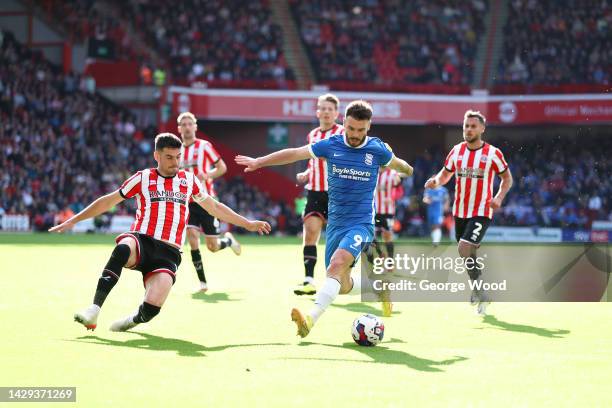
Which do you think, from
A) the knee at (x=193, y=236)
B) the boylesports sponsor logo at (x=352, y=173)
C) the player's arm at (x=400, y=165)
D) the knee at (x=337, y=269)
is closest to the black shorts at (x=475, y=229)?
the player's arm at (x=400, y=165)

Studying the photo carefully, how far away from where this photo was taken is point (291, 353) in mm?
7531

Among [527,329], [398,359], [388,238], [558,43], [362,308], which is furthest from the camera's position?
[558,43]

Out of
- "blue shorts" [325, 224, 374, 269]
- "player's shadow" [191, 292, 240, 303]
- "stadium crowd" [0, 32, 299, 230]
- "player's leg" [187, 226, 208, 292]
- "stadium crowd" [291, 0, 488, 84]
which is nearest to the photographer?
"blue shorts" [325, 224, 374, 269]

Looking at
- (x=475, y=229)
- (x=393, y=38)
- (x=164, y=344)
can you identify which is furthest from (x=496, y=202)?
(x=393, y=38)

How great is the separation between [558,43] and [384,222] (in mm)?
22906

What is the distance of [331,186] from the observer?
884 centimetres

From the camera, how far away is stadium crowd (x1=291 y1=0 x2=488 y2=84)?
37.5 m

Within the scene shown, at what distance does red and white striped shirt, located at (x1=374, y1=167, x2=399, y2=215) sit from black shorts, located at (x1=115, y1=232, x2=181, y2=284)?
8.63 metres

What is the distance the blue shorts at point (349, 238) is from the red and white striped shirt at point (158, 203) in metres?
1.36

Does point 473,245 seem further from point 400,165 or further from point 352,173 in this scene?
point 352,173

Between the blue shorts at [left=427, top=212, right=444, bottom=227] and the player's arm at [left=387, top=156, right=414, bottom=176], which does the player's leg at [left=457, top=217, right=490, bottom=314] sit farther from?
the blue shorts at [left=427, top=212, right=444, bottom=227]

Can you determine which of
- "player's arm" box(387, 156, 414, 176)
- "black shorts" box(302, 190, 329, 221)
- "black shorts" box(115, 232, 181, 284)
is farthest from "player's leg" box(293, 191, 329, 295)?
"black shorts" box(115, 232, 181, 284)

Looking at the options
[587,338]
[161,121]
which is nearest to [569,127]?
[161,121]

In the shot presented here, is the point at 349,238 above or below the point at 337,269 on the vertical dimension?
above
